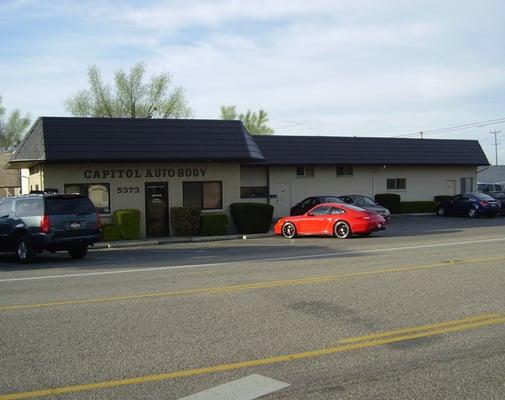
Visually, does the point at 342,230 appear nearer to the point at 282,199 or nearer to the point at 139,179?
the point at 139,179

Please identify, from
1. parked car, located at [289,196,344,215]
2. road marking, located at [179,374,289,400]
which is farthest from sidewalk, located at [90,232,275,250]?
road marking, located at [179,374,289,400]

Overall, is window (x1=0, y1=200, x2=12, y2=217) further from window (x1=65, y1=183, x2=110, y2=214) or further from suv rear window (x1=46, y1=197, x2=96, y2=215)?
window (x1=65, y1=183, x2=110, y2=214)

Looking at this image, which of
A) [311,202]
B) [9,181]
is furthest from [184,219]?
[9,181]

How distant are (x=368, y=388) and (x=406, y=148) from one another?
111 feet

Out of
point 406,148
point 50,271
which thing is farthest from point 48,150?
point 406,148

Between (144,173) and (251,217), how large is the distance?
4917mm

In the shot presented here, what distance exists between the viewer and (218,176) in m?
25.6

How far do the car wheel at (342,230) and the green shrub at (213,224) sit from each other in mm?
5422

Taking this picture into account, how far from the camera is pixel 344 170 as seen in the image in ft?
117

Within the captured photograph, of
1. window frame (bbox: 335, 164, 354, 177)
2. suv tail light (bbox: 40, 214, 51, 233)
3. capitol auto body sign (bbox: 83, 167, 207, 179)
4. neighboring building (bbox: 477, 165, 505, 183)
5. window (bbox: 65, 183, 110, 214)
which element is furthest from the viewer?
neighboring building (bbox: 477, 165, 505, 183)

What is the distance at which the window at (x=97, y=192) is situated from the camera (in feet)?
77.8

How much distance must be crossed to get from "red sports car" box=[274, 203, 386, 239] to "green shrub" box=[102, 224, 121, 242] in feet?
22.1

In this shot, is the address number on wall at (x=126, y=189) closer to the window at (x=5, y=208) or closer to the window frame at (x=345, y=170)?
the window at (x=5, y=208)

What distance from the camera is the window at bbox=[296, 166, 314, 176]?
3428cm
